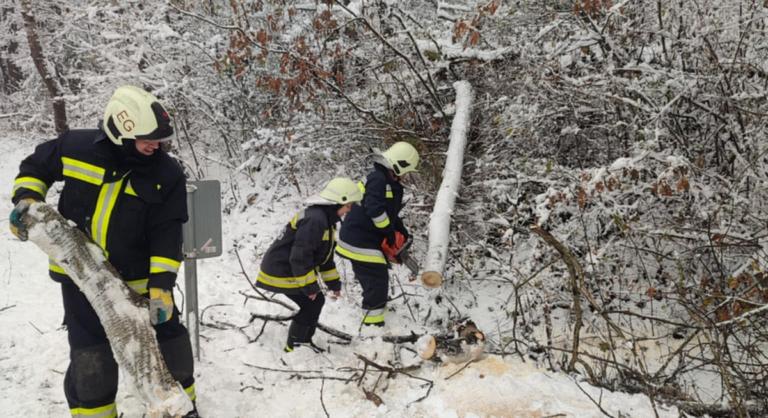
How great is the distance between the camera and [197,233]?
12.7 feet

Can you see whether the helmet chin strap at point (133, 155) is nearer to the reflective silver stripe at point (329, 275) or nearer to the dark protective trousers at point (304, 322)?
the dark protective trousers at point (304, 322)

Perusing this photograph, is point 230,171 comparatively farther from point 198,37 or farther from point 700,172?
point 700,172

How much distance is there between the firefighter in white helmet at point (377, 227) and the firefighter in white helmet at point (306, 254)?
52 cm

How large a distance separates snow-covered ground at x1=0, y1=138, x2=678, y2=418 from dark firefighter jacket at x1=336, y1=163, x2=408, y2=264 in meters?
0.76

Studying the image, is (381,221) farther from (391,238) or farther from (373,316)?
(373,316)

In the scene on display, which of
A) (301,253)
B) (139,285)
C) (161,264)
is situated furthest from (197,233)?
(161,264)

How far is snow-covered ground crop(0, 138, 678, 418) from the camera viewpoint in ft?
10.7

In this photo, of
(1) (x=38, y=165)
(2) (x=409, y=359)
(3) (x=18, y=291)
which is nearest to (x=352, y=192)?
(2) (x=409, y=359)

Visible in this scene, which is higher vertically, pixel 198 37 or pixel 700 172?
pixel 198 37

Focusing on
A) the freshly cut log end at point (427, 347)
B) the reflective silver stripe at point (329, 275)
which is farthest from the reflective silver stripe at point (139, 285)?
the freshly cut log end at point (427, 347)

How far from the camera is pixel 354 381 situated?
12.1ft

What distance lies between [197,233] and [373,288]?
1819 mm

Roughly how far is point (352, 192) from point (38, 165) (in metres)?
2.22

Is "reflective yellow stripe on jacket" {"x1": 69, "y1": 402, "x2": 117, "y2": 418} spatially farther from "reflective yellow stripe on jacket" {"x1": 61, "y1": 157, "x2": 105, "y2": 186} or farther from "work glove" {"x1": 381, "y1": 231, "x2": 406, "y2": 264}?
"work glove" {"x1": 381, "y1": 231, "x2": 406, "y2": 264}
